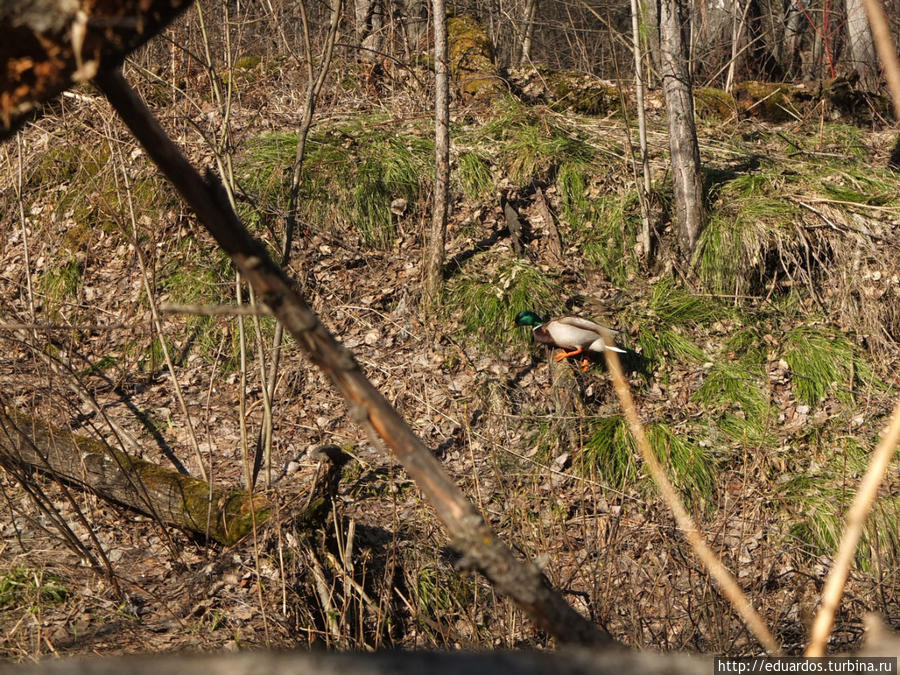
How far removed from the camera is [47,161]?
23.3ft

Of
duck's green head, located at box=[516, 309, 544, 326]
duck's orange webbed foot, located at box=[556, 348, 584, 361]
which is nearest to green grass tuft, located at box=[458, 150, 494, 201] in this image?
duck's green head, located at box=[516, 309, 544, 326]

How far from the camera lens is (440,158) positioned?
5840 mm

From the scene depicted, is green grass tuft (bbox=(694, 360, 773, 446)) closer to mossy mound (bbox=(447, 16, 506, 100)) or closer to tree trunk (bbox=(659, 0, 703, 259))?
tree trunk (bbox=(659, 0, 703, 259))

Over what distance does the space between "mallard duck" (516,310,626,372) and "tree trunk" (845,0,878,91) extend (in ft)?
18.4

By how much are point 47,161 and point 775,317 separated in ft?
22.8

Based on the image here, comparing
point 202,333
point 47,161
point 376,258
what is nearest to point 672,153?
point 376,258

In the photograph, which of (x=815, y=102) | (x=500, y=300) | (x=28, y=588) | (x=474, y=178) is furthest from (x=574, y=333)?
(x=815, y=102)

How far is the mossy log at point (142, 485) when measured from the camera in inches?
151

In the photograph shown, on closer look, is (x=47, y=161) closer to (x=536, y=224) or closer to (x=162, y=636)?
(x=536, y=224)

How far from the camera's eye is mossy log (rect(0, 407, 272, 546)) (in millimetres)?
3846

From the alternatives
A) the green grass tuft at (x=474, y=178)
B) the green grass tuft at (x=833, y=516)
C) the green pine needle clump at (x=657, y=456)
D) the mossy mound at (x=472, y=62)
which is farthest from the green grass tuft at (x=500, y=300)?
the mossy mound at (x=472, y=62)

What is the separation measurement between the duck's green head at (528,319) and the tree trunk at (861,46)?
5616 mm

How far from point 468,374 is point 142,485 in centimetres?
251

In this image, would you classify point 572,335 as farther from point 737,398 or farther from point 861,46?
point 861,46
